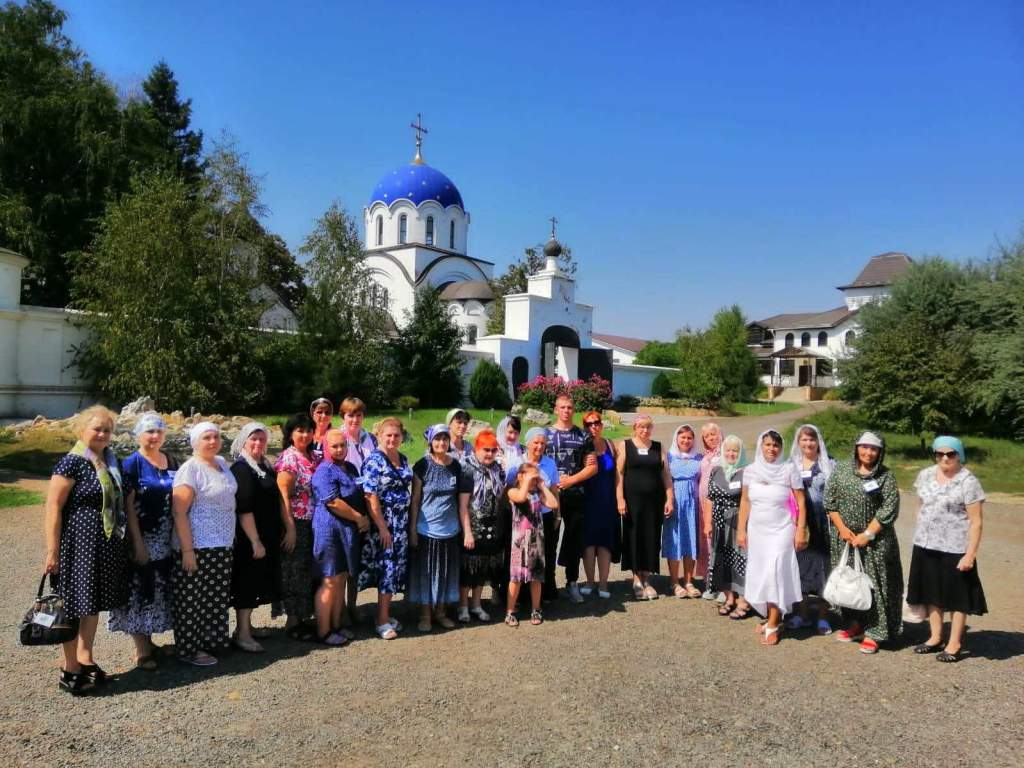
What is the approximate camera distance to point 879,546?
16.1 feet

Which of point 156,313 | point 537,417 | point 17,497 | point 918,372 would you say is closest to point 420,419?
point 537,417

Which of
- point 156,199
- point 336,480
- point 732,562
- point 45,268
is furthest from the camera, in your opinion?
point 45,268

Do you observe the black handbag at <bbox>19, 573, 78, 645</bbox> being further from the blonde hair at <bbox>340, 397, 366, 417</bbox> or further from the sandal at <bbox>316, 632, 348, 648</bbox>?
the blonde hair at <bbox>340, 397, 366, 417</bbox>

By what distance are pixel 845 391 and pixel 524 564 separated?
15510mm

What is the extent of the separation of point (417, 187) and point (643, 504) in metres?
35.7

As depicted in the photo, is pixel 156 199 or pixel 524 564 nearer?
pixel 524 564

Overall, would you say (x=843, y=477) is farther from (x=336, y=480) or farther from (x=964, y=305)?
(x=964, y=305)

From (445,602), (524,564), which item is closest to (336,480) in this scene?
(445,602)

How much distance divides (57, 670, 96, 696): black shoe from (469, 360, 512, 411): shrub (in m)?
23.6

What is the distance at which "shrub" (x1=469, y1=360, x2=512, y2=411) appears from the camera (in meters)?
27.5

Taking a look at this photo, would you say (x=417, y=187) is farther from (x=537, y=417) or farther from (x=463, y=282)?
(x=537, y=417)

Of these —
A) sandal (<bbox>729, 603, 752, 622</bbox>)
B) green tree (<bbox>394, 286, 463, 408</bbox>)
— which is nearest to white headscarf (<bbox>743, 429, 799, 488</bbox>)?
sandal (<bbox>729, 603, 752, 622</bbox>)

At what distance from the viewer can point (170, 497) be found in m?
4.32

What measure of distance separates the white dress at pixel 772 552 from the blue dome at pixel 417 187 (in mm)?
36152
